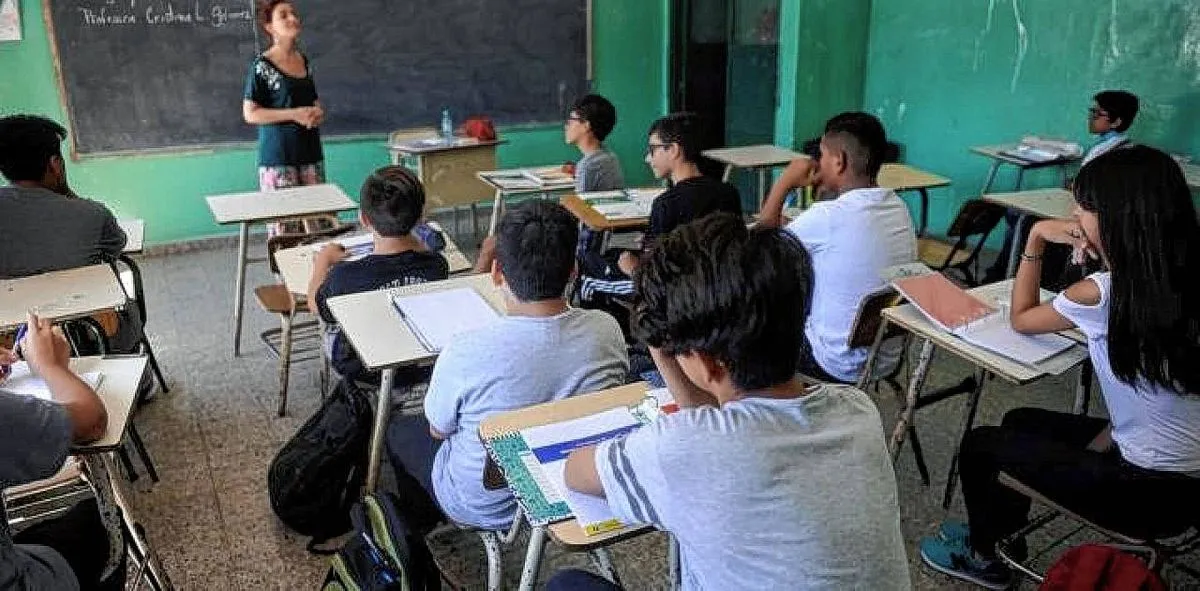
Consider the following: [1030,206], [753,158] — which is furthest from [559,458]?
[753,158]

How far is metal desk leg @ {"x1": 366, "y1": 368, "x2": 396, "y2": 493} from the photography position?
2265 millimetres

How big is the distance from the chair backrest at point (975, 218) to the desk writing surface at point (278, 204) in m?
2.77

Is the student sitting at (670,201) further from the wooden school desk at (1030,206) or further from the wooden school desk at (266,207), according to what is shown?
the wooden school desk at (1030,206)

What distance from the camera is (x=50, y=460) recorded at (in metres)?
1.48

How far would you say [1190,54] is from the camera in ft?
14.5

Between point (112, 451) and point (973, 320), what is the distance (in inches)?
79.9

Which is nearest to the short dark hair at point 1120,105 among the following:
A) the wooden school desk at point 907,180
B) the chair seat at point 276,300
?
the wooden school desk at point 907,180

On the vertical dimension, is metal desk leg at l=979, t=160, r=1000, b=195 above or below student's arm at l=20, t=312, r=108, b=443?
below

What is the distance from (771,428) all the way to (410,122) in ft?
17.0

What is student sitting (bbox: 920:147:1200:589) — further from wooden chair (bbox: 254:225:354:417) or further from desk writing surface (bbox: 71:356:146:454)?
wooden chair (bbox: 254:225:354:417)

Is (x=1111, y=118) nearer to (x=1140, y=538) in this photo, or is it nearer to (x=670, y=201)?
(x=670, y=201)

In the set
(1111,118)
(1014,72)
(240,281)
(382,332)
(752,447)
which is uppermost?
(1014,72)

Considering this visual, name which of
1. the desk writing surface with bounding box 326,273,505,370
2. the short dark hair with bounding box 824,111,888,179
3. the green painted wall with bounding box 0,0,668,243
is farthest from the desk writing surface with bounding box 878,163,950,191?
the desk writing surface with bounding box 326,273,505,370

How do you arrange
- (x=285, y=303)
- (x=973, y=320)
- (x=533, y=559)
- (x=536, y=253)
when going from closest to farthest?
(x=533, y=559), (x=536, y=253), (x=973, y=320), (x=285, y=303)
